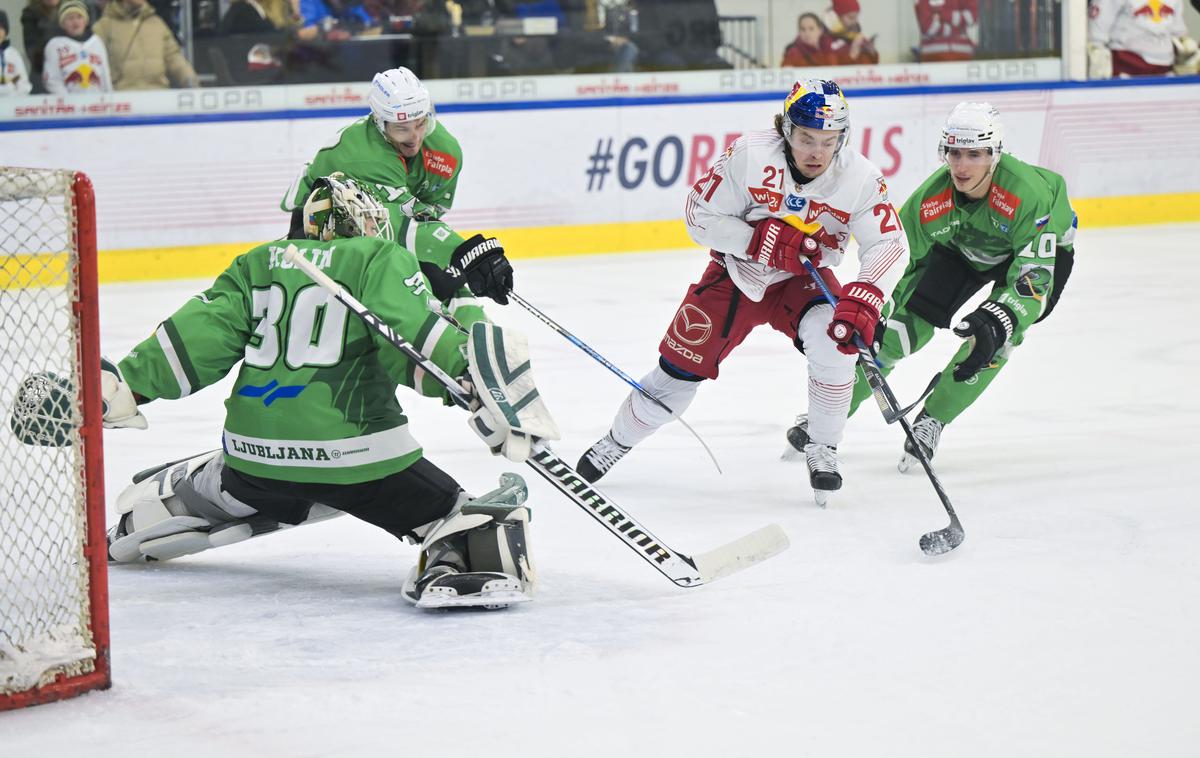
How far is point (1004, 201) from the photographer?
13.2ft

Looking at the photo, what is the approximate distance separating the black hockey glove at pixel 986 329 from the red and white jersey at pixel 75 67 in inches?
197

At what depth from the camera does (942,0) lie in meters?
9.29

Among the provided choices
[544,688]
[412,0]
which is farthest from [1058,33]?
[544,688]

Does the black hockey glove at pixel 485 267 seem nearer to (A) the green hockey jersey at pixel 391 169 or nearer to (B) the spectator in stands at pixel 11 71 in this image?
(A) the green hockey jersey at pixel 391 169

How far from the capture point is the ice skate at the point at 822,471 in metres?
3.73

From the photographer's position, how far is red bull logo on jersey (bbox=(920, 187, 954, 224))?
13.7ft

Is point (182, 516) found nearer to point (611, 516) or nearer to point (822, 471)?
point (611, 516)

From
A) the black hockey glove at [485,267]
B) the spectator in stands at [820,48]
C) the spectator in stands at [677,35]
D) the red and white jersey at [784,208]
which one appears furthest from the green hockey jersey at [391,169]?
the spectator in stands at [820,48]

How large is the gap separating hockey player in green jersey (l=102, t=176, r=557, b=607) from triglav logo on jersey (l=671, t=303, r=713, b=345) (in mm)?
1001

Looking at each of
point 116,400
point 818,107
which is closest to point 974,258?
point 818,107

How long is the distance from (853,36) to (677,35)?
1.07 metres

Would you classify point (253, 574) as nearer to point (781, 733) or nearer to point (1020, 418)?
point (781, 733)

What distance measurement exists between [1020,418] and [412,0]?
482 centimetres

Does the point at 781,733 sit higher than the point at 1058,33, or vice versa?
the point at 1058,33
